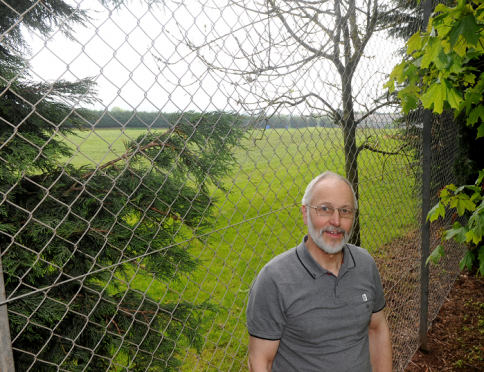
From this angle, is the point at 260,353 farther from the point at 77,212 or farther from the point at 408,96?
the point at 408,96

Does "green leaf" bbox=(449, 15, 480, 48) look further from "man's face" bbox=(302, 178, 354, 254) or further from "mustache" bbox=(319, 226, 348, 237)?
"mustache" bbox=(319, 226, 348, 237)

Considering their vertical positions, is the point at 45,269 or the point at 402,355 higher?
the point at 402,355

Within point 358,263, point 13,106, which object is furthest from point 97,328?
point 358,263

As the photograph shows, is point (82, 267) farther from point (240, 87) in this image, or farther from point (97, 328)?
point (240, 87)

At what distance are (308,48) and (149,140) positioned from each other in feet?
4.24

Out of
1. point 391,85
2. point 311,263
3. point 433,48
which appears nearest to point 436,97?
point 433,48

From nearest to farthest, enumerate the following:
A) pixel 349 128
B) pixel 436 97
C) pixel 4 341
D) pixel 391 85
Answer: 1. pixel 4 341
2. pixel 436 97
3. pixel 391 85
4. pixel 349 128

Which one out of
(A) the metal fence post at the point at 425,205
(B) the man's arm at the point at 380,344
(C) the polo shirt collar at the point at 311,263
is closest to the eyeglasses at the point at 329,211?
(C) the polo shirt collar at the point at 311,263

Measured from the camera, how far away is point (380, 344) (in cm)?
194

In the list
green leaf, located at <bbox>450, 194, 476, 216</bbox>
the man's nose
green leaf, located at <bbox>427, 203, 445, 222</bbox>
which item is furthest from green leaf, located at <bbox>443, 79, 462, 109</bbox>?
green leaf, located at <bbox>450, 194, 476, 216</bbox>

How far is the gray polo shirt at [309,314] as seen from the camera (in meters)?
1.56

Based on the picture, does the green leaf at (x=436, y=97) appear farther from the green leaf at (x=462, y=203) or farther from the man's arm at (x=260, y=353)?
the man's arm at (x=260, y=353)

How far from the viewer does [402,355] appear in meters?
3.20

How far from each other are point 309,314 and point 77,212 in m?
1.23
